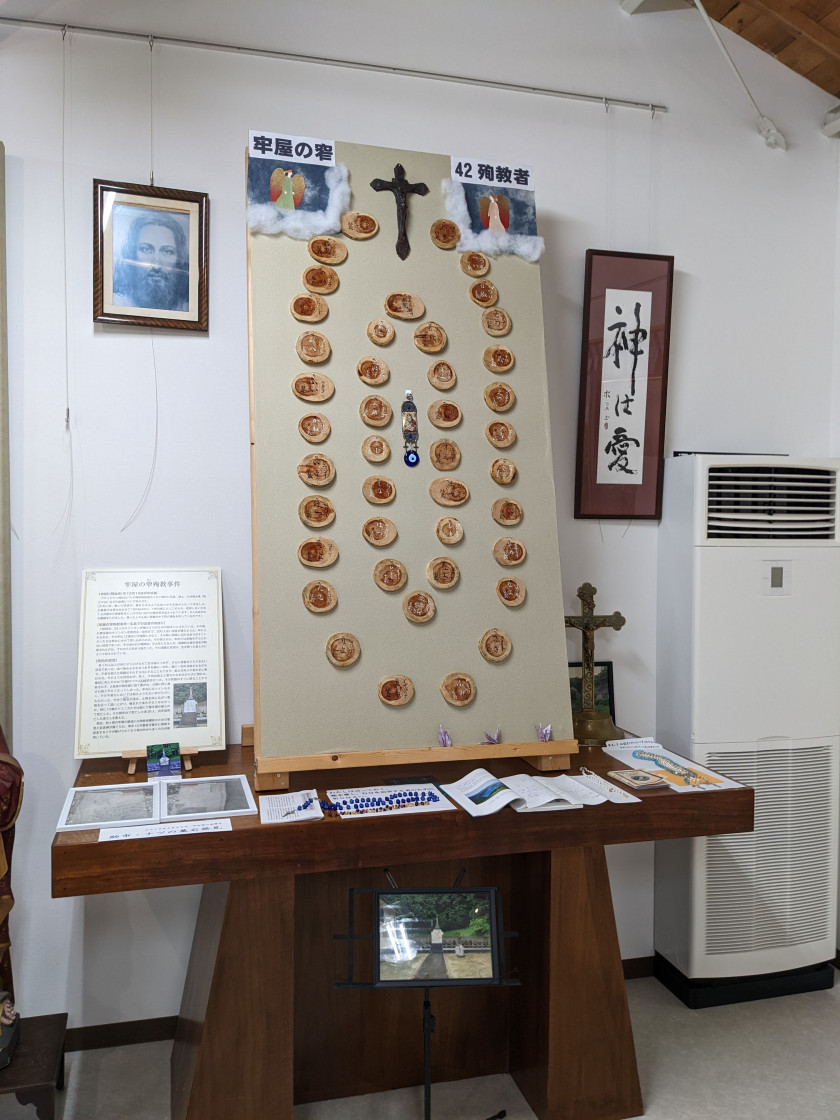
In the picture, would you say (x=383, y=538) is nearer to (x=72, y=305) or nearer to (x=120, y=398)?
(x=120, y=398)

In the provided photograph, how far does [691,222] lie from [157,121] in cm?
176

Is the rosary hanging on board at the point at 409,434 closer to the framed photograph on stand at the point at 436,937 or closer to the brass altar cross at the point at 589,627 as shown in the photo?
the brass altar cross at the point at 589,627

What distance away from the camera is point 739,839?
279 cm

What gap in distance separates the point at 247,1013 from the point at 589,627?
4.71 feet

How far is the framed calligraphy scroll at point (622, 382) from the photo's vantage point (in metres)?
2.83

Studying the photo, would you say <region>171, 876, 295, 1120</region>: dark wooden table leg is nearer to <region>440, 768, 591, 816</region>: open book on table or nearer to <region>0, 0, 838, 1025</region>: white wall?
<region>440, 768, 591, 816</region>: open book on table

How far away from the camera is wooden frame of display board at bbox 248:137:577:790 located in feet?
7.04

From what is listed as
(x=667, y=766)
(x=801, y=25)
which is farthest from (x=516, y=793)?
(x=801, y=25)

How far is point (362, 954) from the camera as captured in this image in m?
2.34

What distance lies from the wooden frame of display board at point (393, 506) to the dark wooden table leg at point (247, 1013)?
11.4 inches

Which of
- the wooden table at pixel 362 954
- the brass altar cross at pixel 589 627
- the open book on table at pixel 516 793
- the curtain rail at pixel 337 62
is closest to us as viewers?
the wooden table at pixel 362 954

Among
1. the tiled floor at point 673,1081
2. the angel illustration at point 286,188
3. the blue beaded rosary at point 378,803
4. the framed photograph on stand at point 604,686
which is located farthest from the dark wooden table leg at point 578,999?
the angel illustration at point 286,188

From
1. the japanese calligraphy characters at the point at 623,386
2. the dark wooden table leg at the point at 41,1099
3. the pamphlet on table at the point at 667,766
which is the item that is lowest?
the dark wooden table leg at the point at 41,1099

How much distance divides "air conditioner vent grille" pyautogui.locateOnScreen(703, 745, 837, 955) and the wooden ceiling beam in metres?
2.31
